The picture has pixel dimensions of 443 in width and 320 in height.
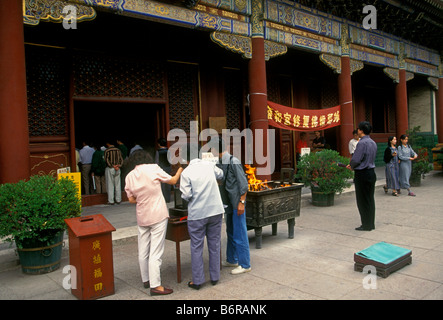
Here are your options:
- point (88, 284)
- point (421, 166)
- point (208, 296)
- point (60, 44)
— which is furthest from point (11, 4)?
point (421, 166)

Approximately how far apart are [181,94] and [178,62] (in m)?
0.85

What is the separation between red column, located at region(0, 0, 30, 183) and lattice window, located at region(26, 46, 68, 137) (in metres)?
2.37

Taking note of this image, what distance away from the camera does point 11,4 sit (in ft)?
17.9

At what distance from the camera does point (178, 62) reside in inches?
391

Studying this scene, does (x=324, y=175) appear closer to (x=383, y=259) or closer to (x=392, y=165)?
(x=392, y=165)

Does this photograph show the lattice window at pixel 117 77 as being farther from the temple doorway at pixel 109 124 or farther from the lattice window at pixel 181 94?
the temple doorway at pixel 109 124

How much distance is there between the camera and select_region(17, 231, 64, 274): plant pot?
4.55 m

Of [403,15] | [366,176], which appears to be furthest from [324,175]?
[403,15]

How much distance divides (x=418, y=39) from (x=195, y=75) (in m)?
9.79

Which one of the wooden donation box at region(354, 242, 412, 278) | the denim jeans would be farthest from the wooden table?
the wooden donation box at region(354, 242, 412, 278)

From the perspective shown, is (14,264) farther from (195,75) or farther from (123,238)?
(195,75)

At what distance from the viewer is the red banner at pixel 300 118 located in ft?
31.7

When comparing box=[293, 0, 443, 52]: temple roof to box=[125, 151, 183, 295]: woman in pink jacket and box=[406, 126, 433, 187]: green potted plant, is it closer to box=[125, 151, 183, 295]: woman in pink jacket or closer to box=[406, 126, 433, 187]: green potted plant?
box=[406, 126, 433, 187]: green potted plant

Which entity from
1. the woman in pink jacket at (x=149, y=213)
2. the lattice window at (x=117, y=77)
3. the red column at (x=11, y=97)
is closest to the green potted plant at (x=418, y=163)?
the lattice window at (x=117, y=77)
